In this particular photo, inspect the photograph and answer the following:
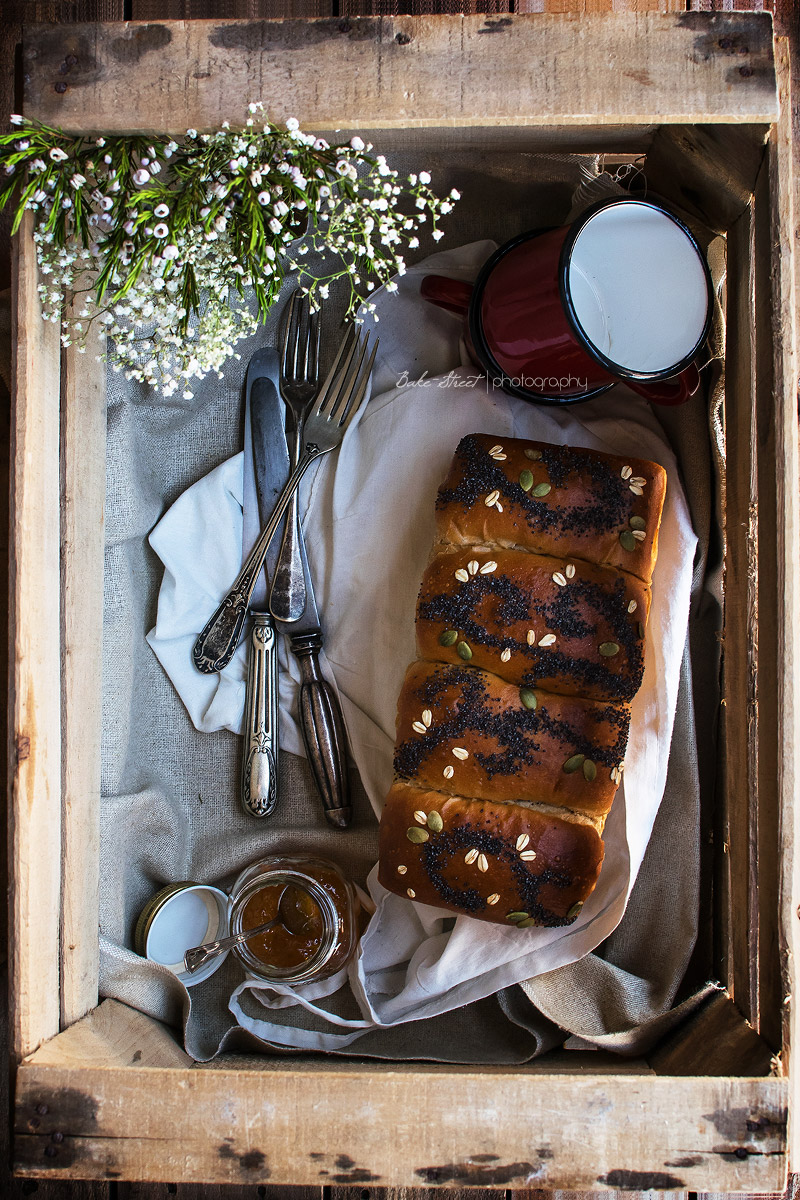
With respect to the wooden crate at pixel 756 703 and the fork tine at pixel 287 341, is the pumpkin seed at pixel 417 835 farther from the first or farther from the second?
the fork tine at pixel 287 341

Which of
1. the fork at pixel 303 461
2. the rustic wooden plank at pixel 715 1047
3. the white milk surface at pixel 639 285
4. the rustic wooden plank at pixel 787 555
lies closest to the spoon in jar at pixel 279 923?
the fork at pixel 303 461

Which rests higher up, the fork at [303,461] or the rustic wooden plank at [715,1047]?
the fork at [303,461]

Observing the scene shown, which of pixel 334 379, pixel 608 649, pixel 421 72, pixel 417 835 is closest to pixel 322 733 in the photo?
pixel 417 835

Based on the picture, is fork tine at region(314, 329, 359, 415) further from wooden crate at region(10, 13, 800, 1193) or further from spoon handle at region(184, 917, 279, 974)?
spoon handle at region(184, 917, 279, 974)

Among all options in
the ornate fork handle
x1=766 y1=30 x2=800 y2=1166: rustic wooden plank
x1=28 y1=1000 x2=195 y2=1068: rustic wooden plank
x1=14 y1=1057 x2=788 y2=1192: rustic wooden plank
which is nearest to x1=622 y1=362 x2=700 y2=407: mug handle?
x1=766 y1=30 x2=800 y2=1166: rustic wooden plank

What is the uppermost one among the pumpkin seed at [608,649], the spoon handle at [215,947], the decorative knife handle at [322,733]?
the pumpkin seed at [608,649]

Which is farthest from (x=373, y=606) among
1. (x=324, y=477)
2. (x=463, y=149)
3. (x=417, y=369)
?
(x=463, y=149)

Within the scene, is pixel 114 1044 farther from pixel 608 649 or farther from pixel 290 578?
pixel 608 649
